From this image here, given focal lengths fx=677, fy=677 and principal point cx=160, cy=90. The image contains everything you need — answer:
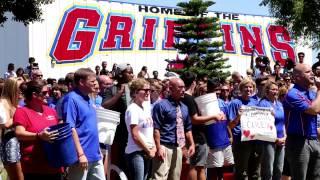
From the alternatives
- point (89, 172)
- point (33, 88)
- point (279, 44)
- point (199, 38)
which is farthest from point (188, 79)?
point (279, 44)

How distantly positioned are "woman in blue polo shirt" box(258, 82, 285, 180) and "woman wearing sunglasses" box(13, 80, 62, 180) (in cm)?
432

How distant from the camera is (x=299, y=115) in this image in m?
9.16

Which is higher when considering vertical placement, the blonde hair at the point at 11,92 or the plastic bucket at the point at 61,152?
the blonde hair at the point at 11,92

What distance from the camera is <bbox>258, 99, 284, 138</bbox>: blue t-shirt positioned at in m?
11.1

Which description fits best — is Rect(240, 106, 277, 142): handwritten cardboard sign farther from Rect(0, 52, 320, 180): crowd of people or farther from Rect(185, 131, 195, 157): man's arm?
Rect(185, 131, 195, 157): man's arm

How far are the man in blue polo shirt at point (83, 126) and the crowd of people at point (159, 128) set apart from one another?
12 mm

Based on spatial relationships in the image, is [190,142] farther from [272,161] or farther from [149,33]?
[149,33]

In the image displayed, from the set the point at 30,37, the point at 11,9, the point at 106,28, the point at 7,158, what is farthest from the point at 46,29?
the point at 7,158

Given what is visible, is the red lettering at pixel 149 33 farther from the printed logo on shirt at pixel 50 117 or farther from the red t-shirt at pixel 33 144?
the red t-shirt at pixel 33 144

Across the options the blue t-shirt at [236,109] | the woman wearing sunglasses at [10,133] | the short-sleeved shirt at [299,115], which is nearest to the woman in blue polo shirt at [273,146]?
the blue t-shirt at [236,109]

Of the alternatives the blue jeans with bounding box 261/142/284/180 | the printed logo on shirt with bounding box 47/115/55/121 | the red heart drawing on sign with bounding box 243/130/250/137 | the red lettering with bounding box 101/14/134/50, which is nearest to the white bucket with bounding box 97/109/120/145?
the printed logo on shirt with bounding box 47/115/55/121

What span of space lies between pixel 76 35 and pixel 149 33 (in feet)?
15.7

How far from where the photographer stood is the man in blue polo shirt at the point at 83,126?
764cm

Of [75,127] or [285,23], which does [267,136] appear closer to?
[75,127]
